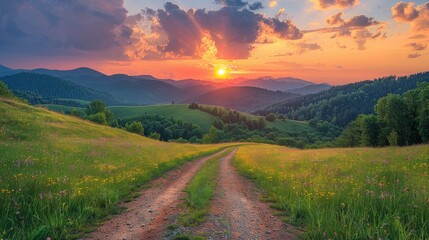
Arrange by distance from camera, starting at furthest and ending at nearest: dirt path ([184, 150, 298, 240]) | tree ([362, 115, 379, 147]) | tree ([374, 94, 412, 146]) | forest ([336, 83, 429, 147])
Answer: tree ([362, 115, 379, 147]) < tree ([374, 94, 412, 146]) < forest ([336, 83, 429, 147]) < dirt path ([184, 150, 298, 240])

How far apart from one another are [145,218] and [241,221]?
3460 mm

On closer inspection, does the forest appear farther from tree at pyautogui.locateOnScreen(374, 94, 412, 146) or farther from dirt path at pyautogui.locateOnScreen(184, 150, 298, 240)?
dirt path at pyautogui.locateOnScreen(184, 150, 298, 240)

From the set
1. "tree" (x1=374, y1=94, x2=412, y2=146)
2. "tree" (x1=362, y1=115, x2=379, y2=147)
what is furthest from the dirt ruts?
"tree" (x1=362, y1=115, x2=379, y2=147)

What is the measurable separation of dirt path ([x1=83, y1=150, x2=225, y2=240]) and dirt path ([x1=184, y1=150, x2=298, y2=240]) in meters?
1.34

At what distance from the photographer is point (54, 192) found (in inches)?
404

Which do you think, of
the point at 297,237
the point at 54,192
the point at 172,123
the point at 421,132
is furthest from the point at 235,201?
the point at 172,123

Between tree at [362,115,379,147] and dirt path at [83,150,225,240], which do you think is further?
tree at [362,115,379,147]

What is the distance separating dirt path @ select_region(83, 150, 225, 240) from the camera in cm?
828

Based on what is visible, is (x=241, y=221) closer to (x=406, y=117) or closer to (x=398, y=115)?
(x=398, y=115)

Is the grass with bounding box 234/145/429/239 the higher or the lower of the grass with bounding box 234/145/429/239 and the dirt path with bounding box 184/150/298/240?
the higher

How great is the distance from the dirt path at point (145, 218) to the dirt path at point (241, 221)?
4.40ft

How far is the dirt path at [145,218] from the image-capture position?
8.28 meters

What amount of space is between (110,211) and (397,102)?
73700 mm

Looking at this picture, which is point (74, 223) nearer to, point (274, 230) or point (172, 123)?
point (274, 230)
